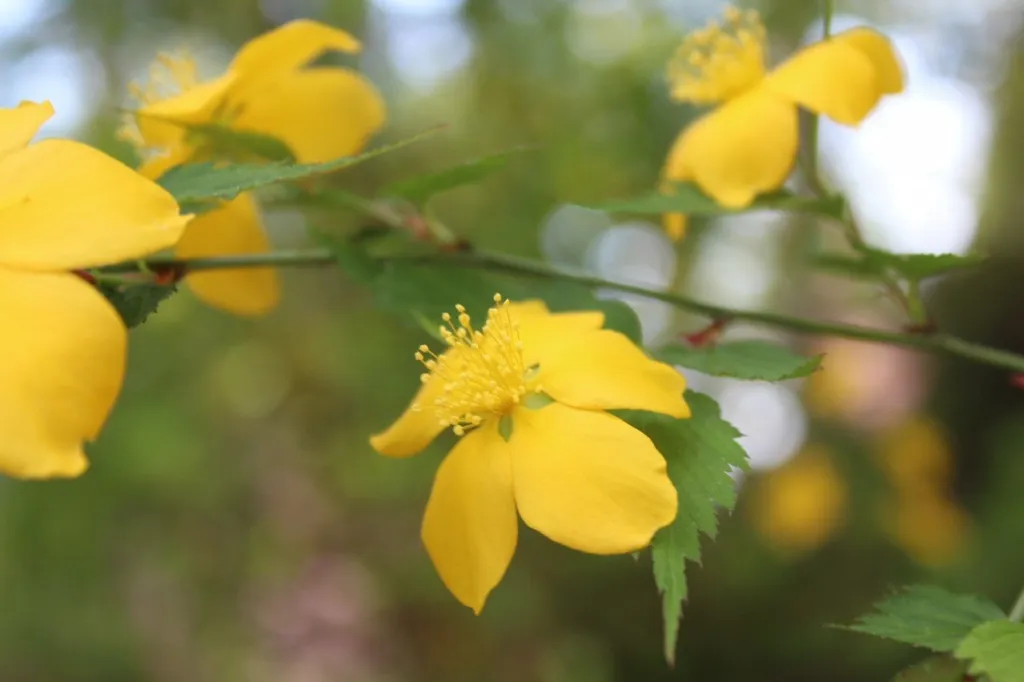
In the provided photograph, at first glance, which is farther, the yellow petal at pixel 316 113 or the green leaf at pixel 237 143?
the yellow petal at pixel 316 113

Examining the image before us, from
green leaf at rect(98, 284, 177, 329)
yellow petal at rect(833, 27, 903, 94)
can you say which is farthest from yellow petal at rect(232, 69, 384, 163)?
yellow petal at rect(833, 27, 903, 94)

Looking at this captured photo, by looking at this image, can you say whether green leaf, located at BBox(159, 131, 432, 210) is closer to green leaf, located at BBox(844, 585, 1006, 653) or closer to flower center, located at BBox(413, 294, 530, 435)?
flower center, located at BBox(413, 294, 530, 435)

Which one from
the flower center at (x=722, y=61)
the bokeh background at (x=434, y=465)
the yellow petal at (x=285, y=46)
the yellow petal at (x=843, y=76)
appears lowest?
the bokeh background at (x=434, y=465)

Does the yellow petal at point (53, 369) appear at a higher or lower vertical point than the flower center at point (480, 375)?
higher

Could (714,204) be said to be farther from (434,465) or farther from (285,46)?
(434,465)

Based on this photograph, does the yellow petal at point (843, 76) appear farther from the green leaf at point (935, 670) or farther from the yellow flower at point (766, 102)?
the green leaf at point (935, 670)

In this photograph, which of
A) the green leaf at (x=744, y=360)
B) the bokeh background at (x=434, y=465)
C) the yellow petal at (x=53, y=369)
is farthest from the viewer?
the bokeh background at (x=434, y=465)

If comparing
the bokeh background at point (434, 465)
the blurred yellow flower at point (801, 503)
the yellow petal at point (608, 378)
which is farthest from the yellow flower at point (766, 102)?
the blurred yellow flower at point (801, 503)

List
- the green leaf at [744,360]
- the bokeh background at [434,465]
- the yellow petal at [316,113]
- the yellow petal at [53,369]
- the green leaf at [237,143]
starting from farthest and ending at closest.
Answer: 1. the bokeh background at [434,465]
2. the yellow petal at [316,113]
3. the green leaf at [237,143]
4. the green leaf at [744,360]
5. the yellow petal at [53,369]
